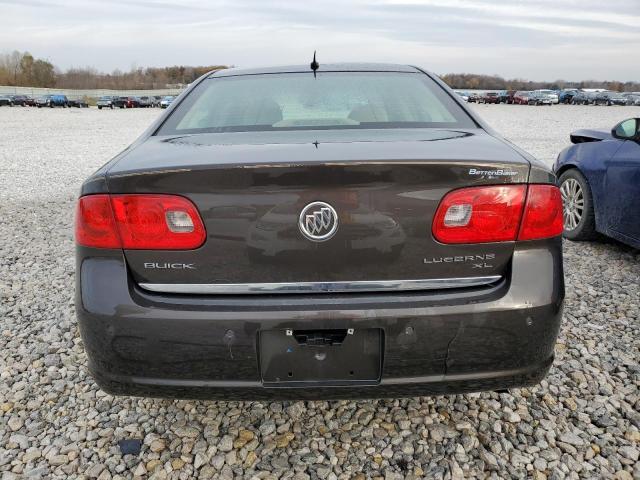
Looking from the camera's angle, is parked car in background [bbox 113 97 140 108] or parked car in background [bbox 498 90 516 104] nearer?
parked car in background [bbox 113 97 140 108]

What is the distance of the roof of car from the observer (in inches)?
116

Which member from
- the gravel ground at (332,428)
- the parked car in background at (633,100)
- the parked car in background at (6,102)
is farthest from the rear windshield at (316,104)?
the parked car in background at (6,102)

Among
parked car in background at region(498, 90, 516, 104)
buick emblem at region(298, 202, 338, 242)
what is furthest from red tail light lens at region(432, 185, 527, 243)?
parked car in background at region(498, 90, 516, 104)

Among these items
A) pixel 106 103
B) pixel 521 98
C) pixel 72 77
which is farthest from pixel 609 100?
pixel 72 77

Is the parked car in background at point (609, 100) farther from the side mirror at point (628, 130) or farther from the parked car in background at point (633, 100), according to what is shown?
the side mirror at point (628, 130)

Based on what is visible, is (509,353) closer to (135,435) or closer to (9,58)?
(135,435)

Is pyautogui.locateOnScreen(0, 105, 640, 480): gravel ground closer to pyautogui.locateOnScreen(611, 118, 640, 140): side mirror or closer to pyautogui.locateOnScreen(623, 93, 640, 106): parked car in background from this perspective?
pyautogui.locateOnScreen(611, 118, 640, 140): side mirror

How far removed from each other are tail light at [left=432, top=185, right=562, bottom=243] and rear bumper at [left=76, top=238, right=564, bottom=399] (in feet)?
0.25

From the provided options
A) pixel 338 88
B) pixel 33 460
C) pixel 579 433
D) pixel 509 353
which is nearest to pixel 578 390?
pixel 579 433

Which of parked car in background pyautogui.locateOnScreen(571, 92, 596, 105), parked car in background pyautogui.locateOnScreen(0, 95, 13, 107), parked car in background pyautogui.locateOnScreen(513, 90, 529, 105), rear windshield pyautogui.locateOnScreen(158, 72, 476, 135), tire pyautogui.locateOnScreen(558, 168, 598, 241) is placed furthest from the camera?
parked car in background pyautogui.locateOnScreen(0, 95, 13, 107)

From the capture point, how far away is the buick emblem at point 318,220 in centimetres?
169

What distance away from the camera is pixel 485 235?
5.76 ft

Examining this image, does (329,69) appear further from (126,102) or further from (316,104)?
(126,102)

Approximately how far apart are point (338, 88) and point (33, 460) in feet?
7.04
